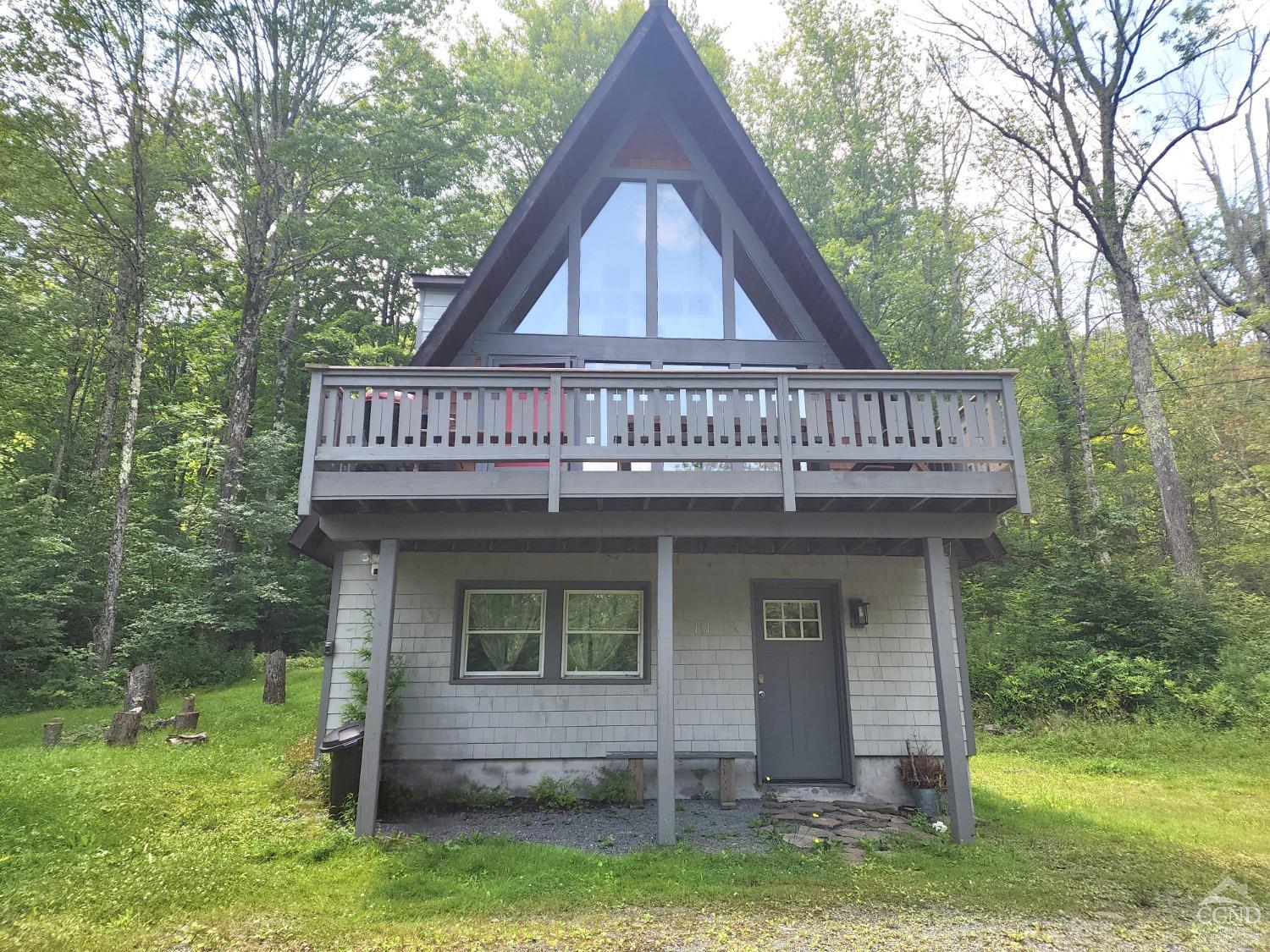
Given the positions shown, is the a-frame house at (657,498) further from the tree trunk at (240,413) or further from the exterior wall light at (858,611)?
the tree trunk at (240,413)

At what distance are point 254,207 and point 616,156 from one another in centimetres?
1258

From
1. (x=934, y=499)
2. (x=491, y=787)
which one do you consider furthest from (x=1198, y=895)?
(x=491, y=787)

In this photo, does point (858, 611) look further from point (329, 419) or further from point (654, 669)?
point (329, 419)

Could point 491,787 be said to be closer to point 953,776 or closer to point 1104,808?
point 953,776

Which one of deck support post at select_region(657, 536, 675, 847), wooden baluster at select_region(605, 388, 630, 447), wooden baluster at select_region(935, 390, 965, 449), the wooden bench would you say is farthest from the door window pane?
wooden baluster at select_region(605, 388, 630, 447)

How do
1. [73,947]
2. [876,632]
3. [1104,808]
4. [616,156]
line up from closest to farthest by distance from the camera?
[73,947], [1104,808], [876,632], [616,156]

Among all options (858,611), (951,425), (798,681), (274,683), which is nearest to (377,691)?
(798,681)

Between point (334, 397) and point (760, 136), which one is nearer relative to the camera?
point (334, 397)

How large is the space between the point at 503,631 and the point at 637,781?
218 centimetres

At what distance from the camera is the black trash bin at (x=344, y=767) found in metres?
6.31

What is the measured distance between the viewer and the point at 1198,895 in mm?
4789

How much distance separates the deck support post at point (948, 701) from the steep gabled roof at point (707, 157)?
7.73ft

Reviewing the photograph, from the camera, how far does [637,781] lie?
282 inches

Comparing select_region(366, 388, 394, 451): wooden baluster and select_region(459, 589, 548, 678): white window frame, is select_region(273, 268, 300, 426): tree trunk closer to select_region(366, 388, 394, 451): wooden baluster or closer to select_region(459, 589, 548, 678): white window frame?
select_region(459, 589, 548, 678): white window frame
